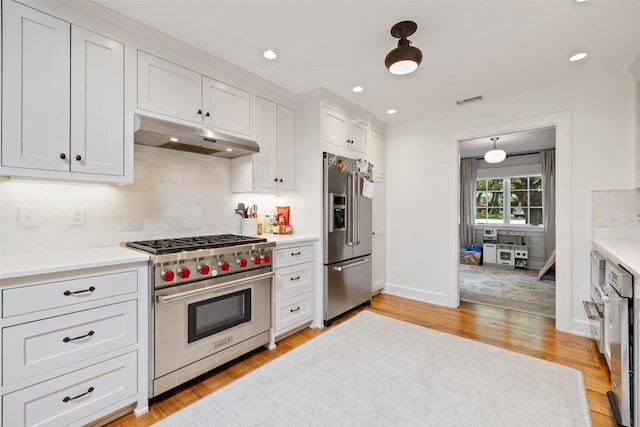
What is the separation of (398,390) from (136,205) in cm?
240

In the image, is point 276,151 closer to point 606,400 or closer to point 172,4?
point 172,4

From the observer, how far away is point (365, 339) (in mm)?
2701

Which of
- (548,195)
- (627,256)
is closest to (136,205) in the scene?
(627,256)

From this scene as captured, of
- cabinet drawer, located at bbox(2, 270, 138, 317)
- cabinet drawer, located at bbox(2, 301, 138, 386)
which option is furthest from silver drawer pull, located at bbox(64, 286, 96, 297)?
cabinet drawer, located at bbox(2, 301, 138, 386)

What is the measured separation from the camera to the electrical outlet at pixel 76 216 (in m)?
2.01

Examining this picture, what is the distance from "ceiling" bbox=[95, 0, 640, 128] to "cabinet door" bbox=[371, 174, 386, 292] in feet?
4.62

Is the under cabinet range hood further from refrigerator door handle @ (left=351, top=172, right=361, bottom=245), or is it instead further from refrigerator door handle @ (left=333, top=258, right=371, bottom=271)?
refrigerator door handle @ (left=333, top=258, right=371, bottom=271)

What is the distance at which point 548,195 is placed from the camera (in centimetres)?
602

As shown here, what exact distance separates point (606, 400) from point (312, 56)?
3187mm

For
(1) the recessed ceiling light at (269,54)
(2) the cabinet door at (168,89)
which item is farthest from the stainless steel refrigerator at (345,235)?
(2) the cabinet door at (168,89)

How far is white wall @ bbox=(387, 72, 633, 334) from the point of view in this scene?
107 inches

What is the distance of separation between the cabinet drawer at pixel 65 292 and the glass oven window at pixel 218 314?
1.55 ft

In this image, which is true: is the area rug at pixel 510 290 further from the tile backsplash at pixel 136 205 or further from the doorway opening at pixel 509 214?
the tile backsplash at pixel 136 205

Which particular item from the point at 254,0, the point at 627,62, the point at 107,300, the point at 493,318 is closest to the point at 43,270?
the point at 107,300
